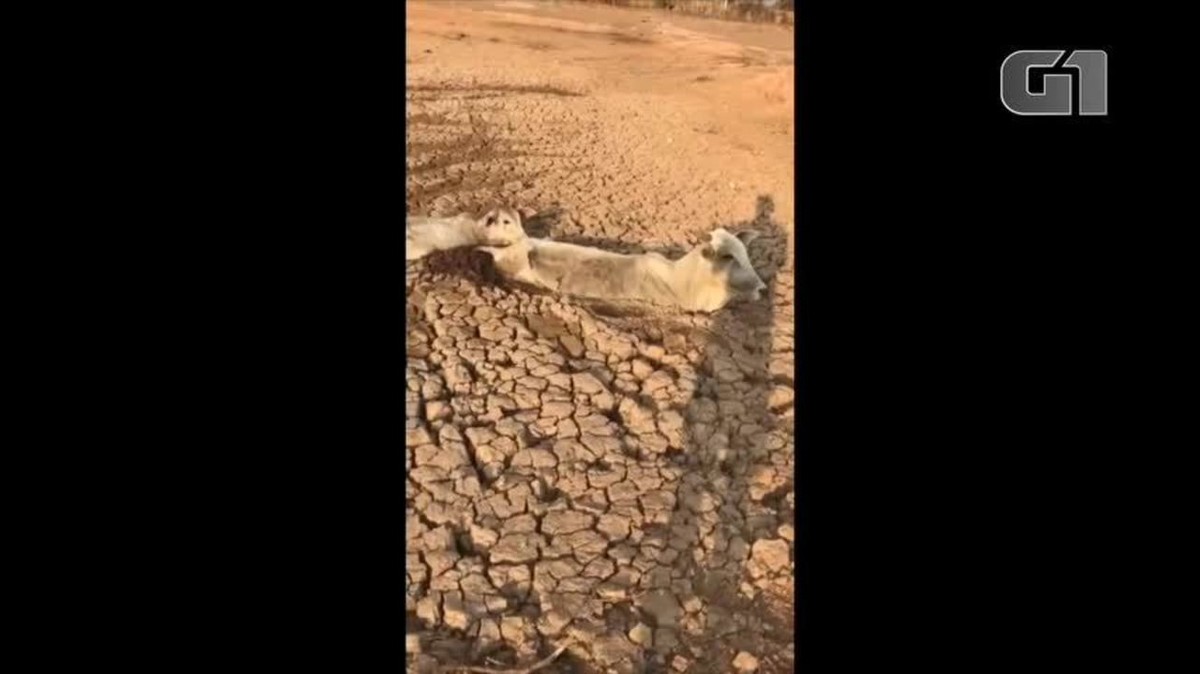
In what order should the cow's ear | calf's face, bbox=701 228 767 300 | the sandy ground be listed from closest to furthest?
the sandy ground, calf's face, bbox=701 228 767 300, the cow's ear

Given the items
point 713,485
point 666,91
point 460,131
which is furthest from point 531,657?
point 666,91

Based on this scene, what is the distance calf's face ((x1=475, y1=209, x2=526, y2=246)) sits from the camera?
3.17 m

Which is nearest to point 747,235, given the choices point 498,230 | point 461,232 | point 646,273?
point 646,273

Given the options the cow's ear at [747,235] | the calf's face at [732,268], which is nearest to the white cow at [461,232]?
the calf's face at [732,268]

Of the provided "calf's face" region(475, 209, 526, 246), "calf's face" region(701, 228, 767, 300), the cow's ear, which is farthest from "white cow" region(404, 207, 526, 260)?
the cow's ear

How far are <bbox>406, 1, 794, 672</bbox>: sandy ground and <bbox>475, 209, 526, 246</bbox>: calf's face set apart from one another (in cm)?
10

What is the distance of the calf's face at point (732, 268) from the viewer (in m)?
3.09

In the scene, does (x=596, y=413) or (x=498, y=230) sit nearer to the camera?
(x=596, y=413)

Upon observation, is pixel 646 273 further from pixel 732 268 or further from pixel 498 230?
pixel 498 230

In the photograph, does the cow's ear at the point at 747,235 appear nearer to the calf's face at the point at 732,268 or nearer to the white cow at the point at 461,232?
the calf's face at the point at 732,268

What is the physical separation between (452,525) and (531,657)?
0.39 metres

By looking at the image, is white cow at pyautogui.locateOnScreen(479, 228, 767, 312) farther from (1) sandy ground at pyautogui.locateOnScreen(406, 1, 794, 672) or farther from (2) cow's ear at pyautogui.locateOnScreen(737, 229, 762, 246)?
(2) cow's ear at pyautogui.locateOnScreen(737, 229, 762, 246)

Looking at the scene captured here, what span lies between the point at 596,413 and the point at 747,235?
1.08 metres

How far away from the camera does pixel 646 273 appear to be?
10.2 ft
